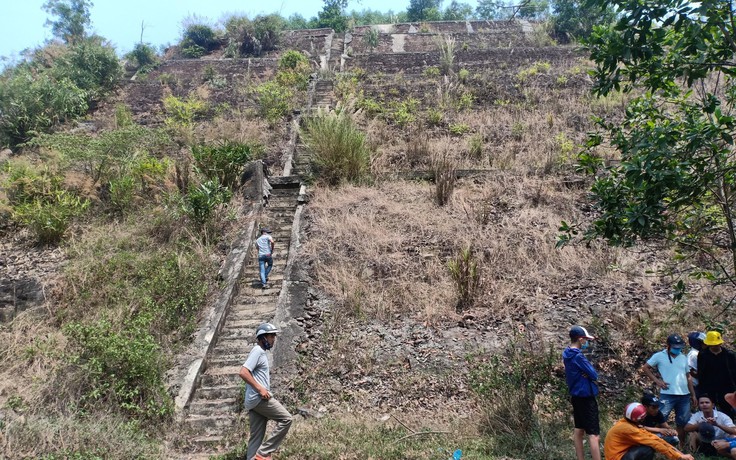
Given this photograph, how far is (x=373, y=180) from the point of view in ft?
36.5

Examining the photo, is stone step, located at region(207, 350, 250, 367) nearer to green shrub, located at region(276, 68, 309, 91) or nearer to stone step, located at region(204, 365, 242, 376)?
stone step, located at region(204, 365, 242, 376)

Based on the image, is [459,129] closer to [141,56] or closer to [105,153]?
[105,153]

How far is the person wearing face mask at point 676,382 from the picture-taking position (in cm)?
512

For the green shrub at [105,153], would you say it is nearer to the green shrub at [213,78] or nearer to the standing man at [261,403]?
the standing man at [261,403]

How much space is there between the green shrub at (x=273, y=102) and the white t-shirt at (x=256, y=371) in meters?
10.5

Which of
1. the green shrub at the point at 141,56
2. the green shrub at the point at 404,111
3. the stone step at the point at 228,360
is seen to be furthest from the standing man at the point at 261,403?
the green shrub at the point at 141,56

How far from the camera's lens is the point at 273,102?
15.2m

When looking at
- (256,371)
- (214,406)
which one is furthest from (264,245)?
(256,371)

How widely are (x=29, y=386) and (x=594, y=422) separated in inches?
250

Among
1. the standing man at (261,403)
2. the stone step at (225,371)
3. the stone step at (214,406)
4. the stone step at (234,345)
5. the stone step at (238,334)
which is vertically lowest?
the stone step at (214,406)

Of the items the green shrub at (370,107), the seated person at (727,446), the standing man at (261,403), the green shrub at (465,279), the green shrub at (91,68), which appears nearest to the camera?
the seated person at (727,446)

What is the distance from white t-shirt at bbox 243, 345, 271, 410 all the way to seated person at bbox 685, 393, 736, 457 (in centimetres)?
399

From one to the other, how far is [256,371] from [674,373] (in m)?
4.07

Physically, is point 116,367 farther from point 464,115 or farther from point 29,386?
point 464,115
